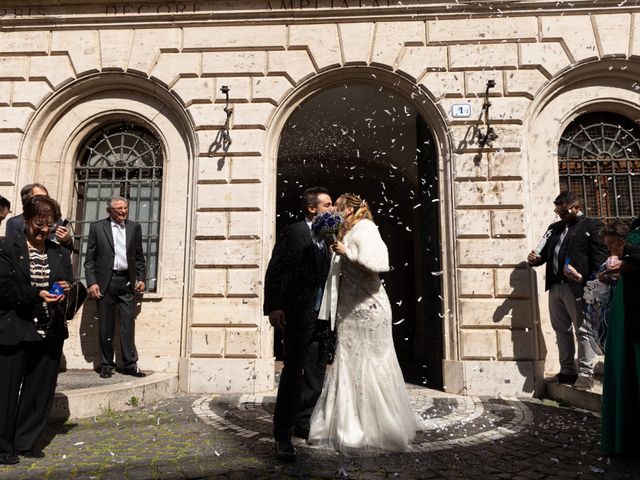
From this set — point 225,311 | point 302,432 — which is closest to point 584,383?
point 302,432

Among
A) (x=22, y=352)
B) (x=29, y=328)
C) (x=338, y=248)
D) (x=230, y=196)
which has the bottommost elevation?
(x=22, y=352)

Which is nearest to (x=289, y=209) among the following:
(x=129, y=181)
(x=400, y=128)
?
(x=400, y=128)

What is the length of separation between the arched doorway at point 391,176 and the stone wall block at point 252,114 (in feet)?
1.37

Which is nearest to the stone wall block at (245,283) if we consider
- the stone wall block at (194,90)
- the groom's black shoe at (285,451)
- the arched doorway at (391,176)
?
the arched doorway at (391,176)

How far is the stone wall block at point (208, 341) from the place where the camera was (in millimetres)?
6320

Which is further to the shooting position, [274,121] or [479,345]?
[274,121]

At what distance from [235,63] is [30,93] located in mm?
3221

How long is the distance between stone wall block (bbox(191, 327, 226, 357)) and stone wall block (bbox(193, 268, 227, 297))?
508 millimetres

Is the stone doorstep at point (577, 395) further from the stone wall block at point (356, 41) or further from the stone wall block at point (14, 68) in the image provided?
the stone wall block at point (14, 68)

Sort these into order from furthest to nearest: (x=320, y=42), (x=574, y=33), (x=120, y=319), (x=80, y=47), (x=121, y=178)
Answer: (x=121, y=178)
(x=80, y=47)
(x=320, y=42)
(x=574, y=33)
(x=120, y=319)

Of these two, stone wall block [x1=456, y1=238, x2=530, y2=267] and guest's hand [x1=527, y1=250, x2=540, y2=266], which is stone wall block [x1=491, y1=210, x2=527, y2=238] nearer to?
stone wall block [x1=456, y1=238, x2=530, y2=267]

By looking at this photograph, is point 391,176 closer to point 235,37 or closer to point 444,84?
point 444,84

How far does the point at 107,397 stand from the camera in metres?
4.93

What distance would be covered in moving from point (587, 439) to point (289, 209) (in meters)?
11.7
